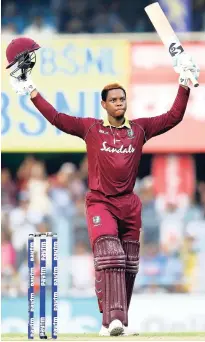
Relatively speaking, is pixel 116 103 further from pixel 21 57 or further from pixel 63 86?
pixel 63 86

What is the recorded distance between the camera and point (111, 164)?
996 centimetres

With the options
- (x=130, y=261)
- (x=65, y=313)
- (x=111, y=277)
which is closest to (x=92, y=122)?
(x=130, y=261)

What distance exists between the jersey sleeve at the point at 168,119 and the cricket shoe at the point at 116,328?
1.49 metres

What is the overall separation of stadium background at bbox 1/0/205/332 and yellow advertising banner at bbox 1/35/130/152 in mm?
13

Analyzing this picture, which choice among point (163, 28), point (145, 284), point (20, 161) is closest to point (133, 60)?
point (20, 161)

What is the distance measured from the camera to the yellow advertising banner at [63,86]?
17859 mm

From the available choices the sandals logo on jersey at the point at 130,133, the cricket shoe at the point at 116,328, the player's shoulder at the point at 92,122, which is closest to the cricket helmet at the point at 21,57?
the player's shoulder at the point at 92,122

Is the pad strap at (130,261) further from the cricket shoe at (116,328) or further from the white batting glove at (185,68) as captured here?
the white batting glove at (185,68)

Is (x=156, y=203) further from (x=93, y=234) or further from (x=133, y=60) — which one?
(x=93, y=234)

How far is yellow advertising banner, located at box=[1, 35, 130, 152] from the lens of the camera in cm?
1786

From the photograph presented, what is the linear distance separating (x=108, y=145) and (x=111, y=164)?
0.15 meters

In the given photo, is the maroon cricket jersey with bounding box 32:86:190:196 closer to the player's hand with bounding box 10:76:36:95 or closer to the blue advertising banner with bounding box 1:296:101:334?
the player's hand with bounding box 10:76:36:95

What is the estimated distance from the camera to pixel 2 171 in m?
18.0

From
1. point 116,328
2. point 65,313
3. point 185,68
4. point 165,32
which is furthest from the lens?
point 65,313
